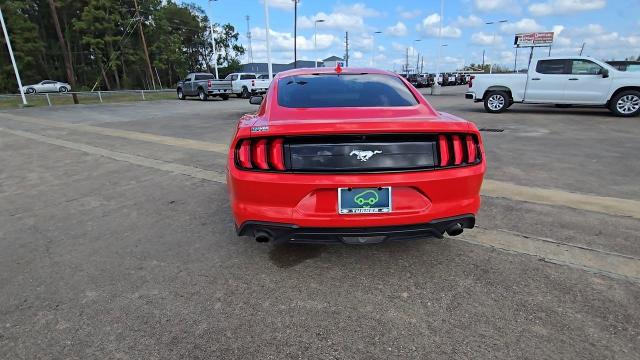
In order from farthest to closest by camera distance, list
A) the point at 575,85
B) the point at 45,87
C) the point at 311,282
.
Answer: the point at 45,87, the point at 575,85, the point at 311,282

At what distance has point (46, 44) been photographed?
4669 cm

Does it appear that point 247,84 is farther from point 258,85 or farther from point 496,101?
point 496,101

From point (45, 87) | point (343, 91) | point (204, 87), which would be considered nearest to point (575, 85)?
point (343, 91)

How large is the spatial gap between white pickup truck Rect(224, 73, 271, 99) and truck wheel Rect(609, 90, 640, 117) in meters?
19.6

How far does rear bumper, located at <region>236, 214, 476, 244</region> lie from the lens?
2430mm

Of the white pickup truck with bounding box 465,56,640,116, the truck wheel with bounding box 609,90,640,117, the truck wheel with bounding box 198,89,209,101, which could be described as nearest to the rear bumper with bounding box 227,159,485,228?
the white pickup truck with bounding box 465,56,640,116

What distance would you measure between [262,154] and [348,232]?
2.55ft

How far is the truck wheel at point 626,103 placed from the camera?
437 inches

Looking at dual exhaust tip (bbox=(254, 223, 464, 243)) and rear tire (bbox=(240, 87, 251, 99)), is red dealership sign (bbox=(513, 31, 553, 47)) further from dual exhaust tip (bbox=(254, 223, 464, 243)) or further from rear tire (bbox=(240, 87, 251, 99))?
dual exhaust tip (bbox=(254, 223, 464, 243))

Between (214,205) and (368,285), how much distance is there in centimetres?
241

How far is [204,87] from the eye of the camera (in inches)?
1017

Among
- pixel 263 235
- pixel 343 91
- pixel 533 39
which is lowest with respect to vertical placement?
pixel 263 235

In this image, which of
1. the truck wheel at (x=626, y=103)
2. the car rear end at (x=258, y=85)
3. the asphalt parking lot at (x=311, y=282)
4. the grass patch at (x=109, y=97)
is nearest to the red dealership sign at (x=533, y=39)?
the car rear end at (x=258, y=85)

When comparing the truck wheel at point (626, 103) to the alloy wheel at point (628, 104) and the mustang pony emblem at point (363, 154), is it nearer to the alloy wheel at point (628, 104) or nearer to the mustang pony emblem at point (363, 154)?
the alloy wheel at point (628, 104)
